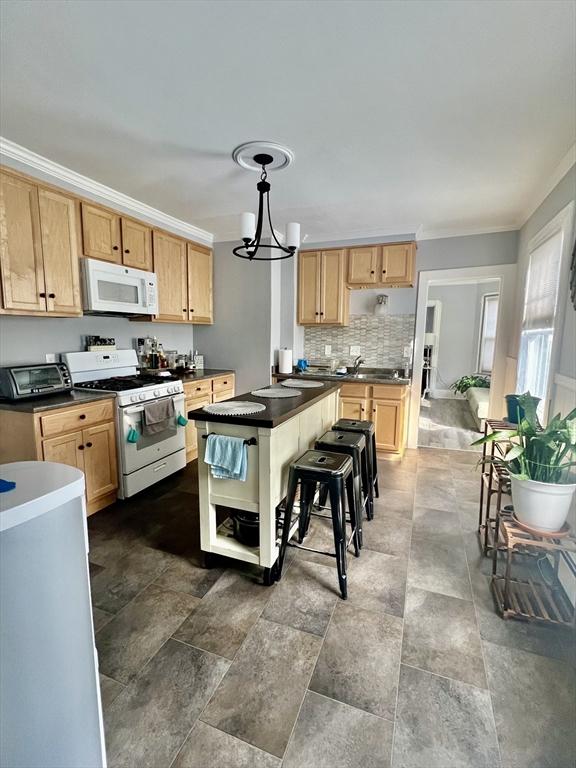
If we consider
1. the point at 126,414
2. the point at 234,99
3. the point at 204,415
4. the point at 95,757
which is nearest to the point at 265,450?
the point at 204,415

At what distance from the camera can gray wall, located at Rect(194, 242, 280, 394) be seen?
4.17 metres

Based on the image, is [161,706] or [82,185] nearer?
[161,706]

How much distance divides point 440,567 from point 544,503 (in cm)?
77

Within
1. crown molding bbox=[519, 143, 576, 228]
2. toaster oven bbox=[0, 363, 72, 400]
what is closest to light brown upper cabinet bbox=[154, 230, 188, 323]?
toaster oven bbox=[0, 363, 72, 400]

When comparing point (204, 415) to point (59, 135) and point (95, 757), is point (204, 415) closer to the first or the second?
point (95, 757)

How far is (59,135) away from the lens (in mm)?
2191

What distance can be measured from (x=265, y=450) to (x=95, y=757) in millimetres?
1197

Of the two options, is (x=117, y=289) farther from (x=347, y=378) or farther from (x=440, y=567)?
(x=440, y=567)

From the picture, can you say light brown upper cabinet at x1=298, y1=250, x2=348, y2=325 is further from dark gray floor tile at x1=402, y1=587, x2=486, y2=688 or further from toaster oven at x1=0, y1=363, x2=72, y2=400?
dark gray floor tile at x1=402, y1=587, x2=486, y2=688

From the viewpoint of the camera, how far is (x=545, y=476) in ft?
5.57

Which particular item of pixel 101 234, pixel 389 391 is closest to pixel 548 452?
pixel 389 391

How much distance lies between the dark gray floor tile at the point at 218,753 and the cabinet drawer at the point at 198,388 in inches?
107

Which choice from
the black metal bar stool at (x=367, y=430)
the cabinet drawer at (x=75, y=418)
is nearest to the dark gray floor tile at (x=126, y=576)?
the cabinet drawer at (x=75, y=418)

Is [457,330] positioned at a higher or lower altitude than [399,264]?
lower
